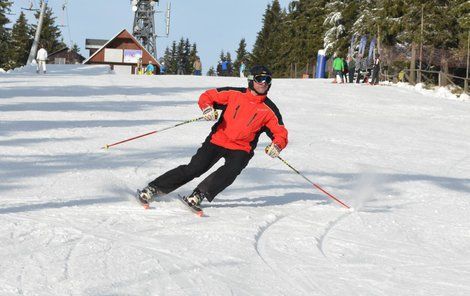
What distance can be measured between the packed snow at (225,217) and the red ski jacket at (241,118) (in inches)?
27.5

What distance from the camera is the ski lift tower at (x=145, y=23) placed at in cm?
8838

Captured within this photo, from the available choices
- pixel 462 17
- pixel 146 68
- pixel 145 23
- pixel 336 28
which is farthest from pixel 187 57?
pixel 462 17

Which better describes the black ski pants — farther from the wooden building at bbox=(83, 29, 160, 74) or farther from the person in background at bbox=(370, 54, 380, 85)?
the wooden building at bbox=(83, 29, 160, 74)

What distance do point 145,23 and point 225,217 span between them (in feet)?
282

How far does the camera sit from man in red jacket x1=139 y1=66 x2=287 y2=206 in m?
6.48

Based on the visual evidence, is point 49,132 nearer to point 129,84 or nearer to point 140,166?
point 140,166

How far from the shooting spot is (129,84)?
75.9 ft

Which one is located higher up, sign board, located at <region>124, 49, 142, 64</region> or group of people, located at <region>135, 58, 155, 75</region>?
sign board, located at <region>124, 49, 142, 64</region>

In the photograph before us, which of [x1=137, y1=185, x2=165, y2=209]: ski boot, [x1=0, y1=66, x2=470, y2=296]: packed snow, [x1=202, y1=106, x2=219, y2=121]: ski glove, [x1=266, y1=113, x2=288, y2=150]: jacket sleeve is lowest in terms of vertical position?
[x1=0, y1=66, x2=470, y2=296]: packed snow

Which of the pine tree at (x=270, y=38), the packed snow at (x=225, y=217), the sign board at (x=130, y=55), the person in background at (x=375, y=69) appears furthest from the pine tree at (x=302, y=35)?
the packed snow at (x=225, y=217)

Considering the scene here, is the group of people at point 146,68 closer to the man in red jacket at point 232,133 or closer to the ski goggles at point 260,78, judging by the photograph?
the man in red jacket at point 232,133

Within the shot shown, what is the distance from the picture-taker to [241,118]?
21.4 feet

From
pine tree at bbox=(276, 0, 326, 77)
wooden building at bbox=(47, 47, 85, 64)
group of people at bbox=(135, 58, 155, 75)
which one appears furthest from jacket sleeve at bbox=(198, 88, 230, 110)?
wooden building at bbox=(47, 47, 85, 64)

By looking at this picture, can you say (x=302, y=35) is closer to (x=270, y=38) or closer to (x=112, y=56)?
(x=270, y=38)
